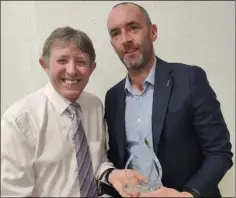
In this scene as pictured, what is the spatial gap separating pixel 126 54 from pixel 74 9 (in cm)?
46

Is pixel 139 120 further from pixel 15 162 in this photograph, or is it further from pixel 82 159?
pixel 15 162

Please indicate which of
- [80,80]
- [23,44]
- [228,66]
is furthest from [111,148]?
[228,66]

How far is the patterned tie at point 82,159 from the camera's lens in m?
1.01

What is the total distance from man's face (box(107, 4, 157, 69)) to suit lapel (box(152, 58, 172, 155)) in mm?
105

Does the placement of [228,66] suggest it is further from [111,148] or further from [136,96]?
[111,148]

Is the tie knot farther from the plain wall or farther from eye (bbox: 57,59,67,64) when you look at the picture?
the plain wall

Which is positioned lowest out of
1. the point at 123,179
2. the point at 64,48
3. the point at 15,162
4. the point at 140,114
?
the point at 123,179

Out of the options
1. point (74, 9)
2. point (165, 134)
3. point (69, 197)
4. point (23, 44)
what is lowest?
point (69, 197)

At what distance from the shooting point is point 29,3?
1.35m

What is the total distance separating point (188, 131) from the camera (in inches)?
42.4

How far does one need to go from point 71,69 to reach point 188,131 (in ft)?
1.71

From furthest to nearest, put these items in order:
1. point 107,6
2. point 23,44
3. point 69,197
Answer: point 107,6, point 23,44, point 69,197

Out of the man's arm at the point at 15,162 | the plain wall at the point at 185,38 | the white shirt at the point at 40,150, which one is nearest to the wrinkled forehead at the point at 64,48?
the white shirt at the point at 40,150

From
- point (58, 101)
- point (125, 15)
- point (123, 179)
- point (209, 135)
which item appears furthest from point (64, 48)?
point (209, 135)
